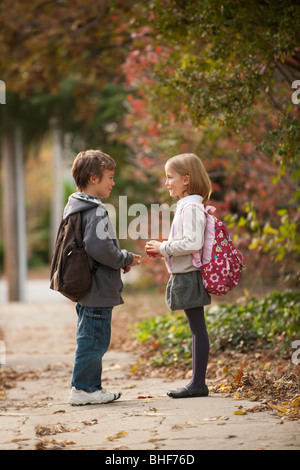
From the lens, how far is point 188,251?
4.46 meters

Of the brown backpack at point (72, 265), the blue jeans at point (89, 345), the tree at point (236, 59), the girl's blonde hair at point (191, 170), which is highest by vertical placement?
the tree at point (236, 59)

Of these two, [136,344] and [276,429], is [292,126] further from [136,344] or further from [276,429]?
[136,344]

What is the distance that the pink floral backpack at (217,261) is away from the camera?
14.8 ft

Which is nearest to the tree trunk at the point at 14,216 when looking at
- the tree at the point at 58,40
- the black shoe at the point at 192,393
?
the tree at the point at 58,40

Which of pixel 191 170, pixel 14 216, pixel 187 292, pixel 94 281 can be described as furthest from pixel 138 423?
pixel 14 216

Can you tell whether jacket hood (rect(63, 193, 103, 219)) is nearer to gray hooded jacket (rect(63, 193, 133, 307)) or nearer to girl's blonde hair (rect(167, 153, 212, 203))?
gray hooded jacket (rect(63, 193, 133, 307))

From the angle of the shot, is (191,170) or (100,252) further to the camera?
(191,170)

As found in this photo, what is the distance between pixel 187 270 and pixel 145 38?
544 cm

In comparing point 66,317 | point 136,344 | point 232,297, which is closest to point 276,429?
point 136,344

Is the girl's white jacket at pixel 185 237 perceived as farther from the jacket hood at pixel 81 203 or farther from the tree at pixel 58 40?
the tree at pixel 58 40

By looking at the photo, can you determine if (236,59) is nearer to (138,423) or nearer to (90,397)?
(90,397)

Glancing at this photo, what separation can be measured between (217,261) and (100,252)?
79 centimetres

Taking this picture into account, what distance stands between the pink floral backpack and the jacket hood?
732 mm

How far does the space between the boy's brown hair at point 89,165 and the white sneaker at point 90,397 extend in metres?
1.45
